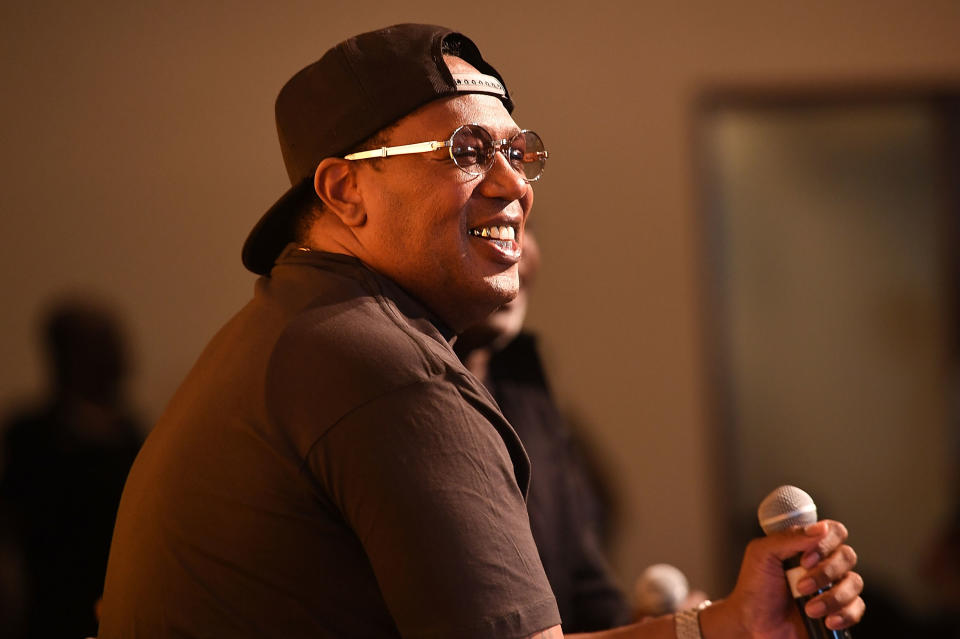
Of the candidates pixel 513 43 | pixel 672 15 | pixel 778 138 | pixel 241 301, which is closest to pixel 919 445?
pixel 778 138

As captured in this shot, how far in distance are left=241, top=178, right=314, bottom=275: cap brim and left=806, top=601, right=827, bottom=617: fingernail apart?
A: 911mm

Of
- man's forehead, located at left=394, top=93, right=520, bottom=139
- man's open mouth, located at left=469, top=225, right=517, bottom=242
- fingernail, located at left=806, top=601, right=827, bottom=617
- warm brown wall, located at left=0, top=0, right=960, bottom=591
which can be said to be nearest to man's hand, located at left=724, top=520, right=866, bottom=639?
Answer: fingernail, located at left=806, top=601, right=827, bottom=617

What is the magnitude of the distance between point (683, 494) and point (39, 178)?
9.14 feet

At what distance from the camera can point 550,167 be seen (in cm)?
414

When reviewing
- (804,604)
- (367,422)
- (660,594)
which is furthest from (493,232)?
(660,594)

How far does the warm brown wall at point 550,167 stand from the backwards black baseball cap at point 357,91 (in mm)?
2319

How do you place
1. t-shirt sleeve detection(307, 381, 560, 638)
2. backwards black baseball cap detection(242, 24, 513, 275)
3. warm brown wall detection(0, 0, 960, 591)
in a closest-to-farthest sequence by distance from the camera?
t-shirt sleeve detection(307, 381, 560, 638) < backwards black baseball cap detection(242, 24, 513, 275) < warm brown wall detection(0, 0, 960, 591)

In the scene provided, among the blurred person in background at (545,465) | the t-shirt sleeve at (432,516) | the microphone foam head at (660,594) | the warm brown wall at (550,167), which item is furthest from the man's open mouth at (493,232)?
the warm brown wall at (550,167)

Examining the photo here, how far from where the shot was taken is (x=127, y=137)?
145 inches

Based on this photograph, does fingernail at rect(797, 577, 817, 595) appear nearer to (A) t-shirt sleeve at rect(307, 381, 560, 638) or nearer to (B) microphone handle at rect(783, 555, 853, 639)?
(B) microphone handle at rect(783, 555, 853, 639)

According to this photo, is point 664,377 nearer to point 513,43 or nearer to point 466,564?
point 513,43

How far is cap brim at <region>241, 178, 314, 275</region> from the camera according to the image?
4.85 feet

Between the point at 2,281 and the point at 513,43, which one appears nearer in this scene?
the point at 2,281

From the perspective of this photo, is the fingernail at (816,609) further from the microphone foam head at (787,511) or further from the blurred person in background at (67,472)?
the blurred person in background at (67,472)
